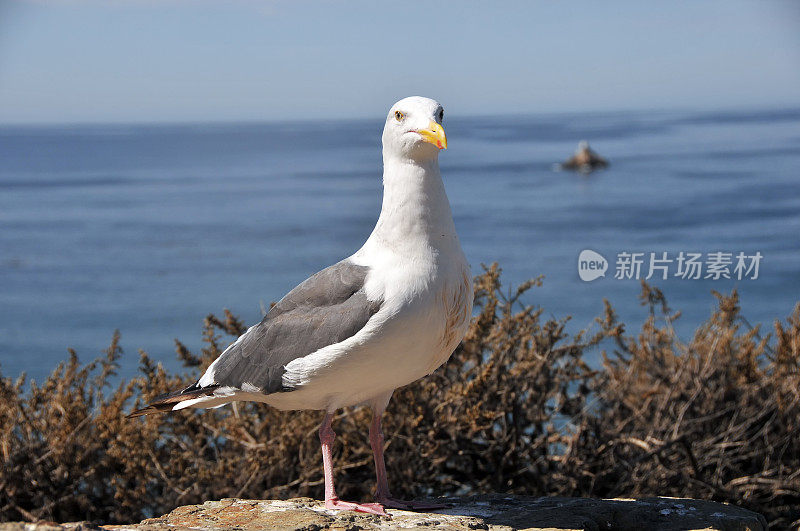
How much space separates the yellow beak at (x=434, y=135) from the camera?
4.29m

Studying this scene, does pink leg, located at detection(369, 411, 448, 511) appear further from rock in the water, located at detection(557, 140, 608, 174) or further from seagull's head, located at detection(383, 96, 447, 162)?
rock in the water, located at detection(557, 140, 608, 174)

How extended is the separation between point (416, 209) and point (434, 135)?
39cm

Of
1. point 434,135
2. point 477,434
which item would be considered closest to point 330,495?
point 434,135

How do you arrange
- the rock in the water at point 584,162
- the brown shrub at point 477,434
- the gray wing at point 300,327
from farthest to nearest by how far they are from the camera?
the rock in the water at point 584,162 < the brown shrub at point 477,434 < the gray wing at point 300,327

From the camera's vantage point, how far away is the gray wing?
4457 mm

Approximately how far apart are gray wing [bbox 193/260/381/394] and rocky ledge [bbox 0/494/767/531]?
0.62 meters

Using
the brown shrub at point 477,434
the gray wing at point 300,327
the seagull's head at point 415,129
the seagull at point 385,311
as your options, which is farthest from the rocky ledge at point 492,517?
the seagull's head at point 415,129

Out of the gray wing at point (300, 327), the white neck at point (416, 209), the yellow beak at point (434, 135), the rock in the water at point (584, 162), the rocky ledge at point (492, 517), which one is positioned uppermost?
the rock in the water at point (584, 162)

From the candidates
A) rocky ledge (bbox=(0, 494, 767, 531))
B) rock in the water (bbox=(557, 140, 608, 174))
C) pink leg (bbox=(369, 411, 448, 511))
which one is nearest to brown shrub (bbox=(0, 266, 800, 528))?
pink leg (bbox=(369, 411, 448, 511))

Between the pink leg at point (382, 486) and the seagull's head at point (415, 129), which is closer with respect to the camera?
the seagull's head at point (415, 129)

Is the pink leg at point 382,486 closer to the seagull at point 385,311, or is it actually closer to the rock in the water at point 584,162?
the seagull at point 385,311

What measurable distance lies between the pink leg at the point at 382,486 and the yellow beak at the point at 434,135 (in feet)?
4.97

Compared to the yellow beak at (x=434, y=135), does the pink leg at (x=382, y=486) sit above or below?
below

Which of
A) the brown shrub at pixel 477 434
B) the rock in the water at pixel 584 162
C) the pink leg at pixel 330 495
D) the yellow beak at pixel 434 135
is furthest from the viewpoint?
the rock in the water at pixel 584 162
